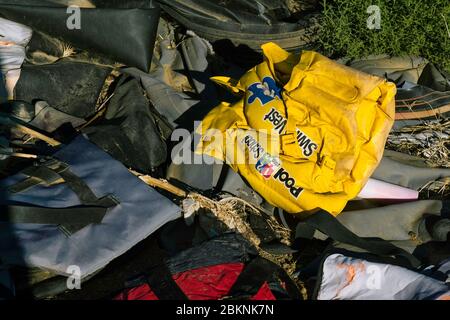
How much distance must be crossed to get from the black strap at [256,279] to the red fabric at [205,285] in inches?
0.9

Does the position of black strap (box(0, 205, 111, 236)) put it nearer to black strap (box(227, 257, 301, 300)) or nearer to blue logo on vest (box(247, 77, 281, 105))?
black strap (box(227, 257, 301, 300))

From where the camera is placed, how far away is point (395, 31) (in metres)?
3.64

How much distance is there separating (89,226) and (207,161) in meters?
0.71

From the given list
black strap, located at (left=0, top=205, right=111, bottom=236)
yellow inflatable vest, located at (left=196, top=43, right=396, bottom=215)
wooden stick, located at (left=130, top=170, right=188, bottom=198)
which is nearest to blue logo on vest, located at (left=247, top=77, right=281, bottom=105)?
yellow inflatable vest, located at (left=196, top=43, right=396, bottom=215)

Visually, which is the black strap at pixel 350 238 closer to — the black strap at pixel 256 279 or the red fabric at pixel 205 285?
the black strap at pixel 256 279

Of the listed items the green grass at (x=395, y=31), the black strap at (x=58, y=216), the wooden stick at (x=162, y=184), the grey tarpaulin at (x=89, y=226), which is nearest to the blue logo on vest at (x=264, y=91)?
the wooden stick at (x=162, y=184)

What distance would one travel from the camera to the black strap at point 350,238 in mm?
Answer: 2582

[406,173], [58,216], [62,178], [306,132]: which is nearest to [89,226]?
[58,216]

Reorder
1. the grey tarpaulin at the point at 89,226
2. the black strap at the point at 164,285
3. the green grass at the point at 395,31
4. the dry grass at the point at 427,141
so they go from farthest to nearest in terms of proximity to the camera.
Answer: the green grass at the point at 395,31 < the dry grass at the point at 427,141 < the grey tarpaulin at the point at 89,226 < the black strap at the point at 164,285

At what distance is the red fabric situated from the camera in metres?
2.27

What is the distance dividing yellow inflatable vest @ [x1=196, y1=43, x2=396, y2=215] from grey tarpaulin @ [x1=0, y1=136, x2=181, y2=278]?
45 cm
